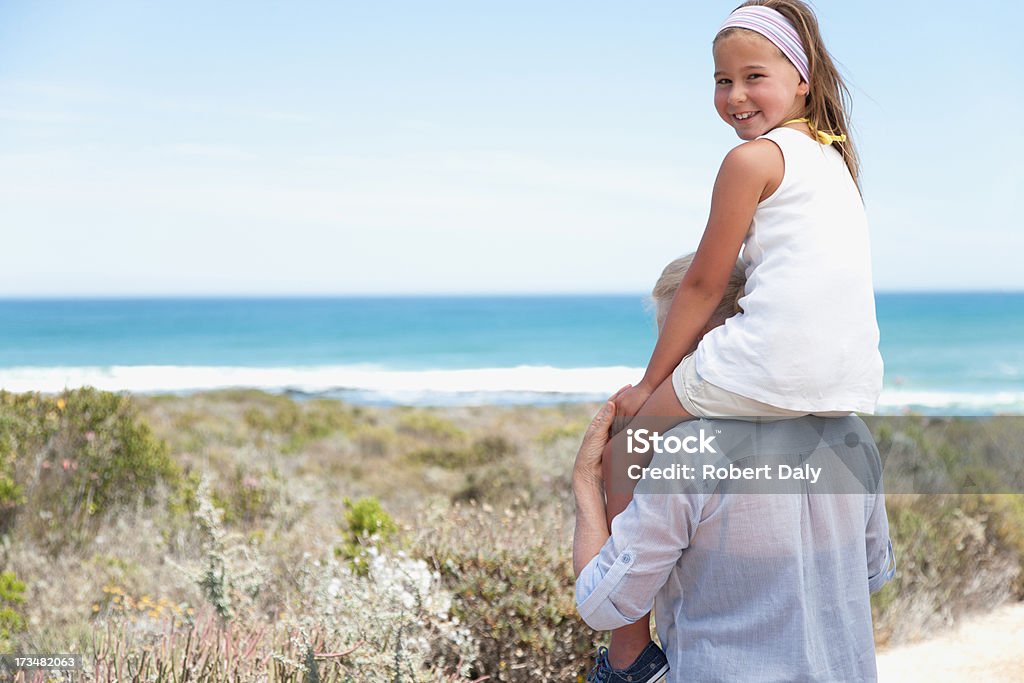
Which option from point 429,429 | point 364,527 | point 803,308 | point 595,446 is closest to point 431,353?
point 429,429

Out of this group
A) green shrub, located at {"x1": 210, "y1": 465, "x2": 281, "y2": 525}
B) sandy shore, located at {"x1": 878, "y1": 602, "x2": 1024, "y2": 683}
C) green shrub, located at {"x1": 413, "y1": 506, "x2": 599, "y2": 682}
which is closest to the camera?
green shrub, located at {"x1": 413, "y1": 506, "x2": 599, "y2": 682}

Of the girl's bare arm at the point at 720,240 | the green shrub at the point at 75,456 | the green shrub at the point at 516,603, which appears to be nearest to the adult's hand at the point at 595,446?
the girl's bare arm at the point at 720,240

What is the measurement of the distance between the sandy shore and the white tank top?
3.20 m

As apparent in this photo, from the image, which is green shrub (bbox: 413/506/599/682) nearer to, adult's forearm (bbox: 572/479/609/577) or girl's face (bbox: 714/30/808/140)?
adult's forearm (bbox: 572/479/609/577)

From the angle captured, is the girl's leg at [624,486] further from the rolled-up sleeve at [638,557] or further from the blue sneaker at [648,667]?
the rolled-up sleeve at [638,557]

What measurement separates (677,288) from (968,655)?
3.87 metres

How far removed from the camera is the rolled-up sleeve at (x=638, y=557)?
1872 mm

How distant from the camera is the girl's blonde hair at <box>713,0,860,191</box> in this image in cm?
211

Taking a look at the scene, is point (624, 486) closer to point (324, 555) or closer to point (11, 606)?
point (324, 555)

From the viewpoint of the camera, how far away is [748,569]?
1.90 meters

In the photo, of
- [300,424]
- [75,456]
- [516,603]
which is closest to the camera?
[516,603]

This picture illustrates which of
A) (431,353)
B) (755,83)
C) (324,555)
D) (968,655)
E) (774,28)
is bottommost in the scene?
(968,655)

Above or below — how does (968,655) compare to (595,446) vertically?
below

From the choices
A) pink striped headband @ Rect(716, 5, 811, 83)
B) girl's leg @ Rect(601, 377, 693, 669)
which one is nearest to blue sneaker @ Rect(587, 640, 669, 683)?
girl's leg @ Rect(601, 377, 693, 669)
